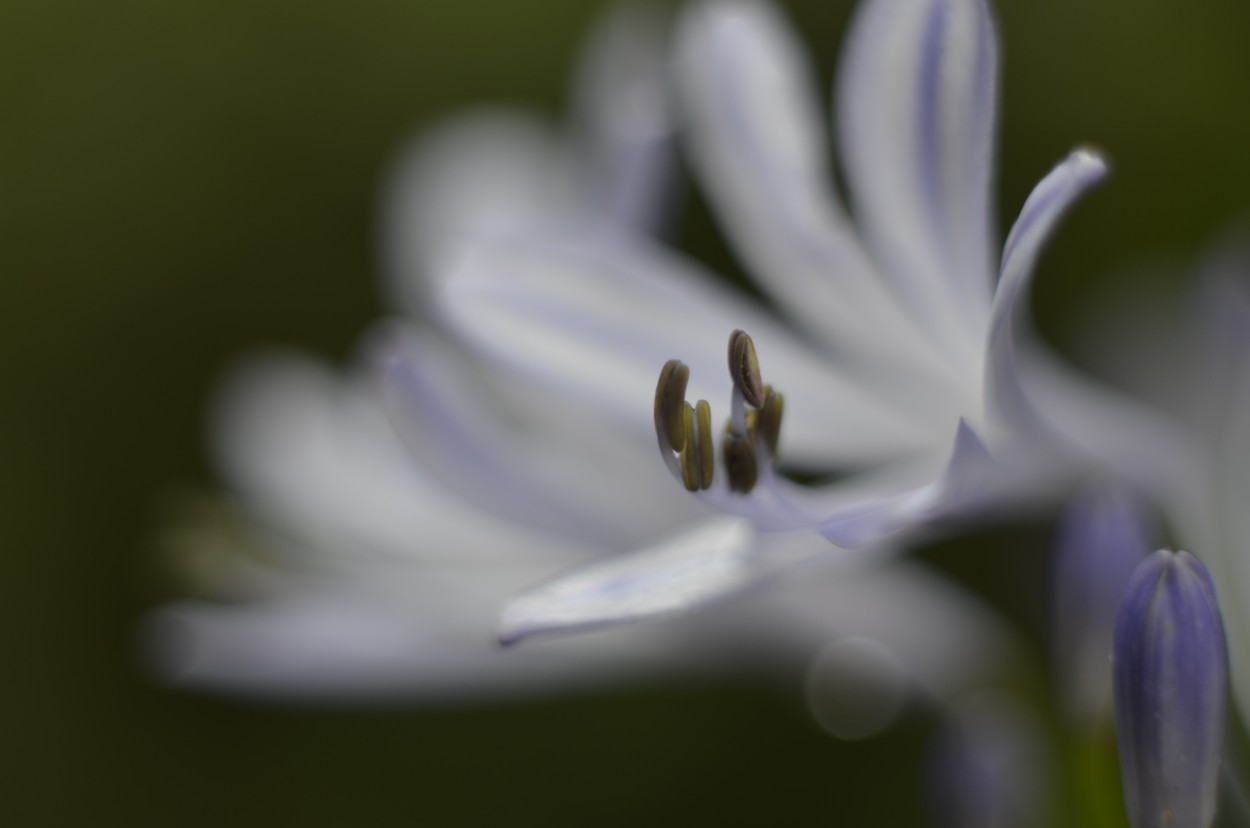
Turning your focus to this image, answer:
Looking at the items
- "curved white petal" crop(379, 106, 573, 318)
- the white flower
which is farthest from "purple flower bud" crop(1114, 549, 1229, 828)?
"curved white petal" crop(379, 106, 573, 318)

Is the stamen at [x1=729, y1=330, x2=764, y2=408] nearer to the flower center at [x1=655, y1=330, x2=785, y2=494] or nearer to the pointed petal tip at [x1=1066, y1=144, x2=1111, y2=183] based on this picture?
the flower center at [x1=655, y1=330, x2=785, y2=494]

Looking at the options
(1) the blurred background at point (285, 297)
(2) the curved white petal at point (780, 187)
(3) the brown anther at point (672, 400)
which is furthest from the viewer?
(1) the blurred background at point (285, 297)

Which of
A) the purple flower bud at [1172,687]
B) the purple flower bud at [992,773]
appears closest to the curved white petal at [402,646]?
the purple flower bud at [992,773]

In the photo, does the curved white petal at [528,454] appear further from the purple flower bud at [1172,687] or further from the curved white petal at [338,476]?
the purple flower bud at [1172,687]

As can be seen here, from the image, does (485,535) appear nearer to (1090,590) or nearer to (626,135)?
(626,135)

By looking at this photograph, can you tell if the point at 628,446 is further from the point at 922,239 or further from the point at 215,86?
the point at 215,86

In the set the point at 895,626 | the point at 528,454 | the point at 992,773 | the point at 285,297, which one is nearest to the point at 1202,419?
the point at 895,626

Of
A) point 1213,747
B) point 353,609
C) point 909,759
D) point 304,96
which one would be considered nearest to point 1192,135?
point 909,759
